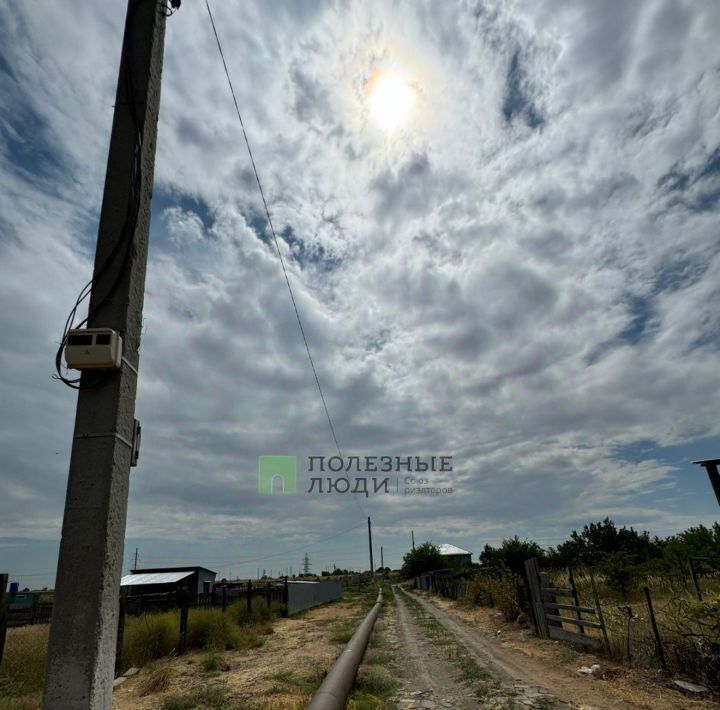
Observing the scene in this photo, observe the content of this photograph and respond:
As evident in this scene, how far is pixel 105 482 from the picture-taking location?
9.75ft

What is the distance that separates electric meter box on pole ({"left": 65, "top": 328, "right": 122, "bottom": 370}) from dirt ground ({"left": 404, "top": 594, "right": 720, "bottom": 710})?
7.30 metres

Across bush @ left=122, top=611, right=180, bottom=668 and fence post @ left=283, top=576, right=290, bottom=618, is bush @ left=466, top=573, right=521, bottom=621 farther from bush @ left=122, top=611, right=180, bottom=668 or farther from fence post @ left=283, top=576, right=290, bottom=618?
bush @ left=122, top=611, right=180, bottom=668

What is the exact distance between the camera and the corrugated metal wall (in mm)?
27438

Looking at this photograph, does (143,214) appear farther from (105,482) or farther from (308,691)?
(308,691)

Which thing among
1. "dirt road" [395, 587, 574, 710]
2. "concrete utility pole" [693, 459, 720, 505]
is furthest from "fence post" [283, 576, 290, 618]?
"concrete utility pole" [693, 459, 720, 505]

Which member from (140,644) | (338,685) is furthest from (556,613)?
(140,644)

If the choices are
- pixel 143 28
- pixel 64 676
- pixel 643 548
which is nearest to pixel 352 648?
pixel 64 676

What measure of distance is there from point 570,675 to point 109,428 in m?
9.22

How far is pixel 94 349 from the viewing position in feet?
10.3

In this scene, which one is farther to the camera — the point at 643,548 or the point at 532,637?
the point at 643,548

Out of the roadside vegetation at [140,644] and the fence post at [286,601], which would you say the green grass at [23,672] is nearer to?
the roadside vegetation at [140,644]

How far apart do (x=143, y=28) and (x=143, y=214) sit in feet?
5.42

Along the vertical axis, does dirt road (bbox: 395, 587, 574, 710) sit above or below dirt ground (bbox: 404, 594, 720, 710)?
above

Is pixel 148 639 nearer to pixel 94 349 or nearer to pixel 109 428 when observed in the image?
pixel 109 428
